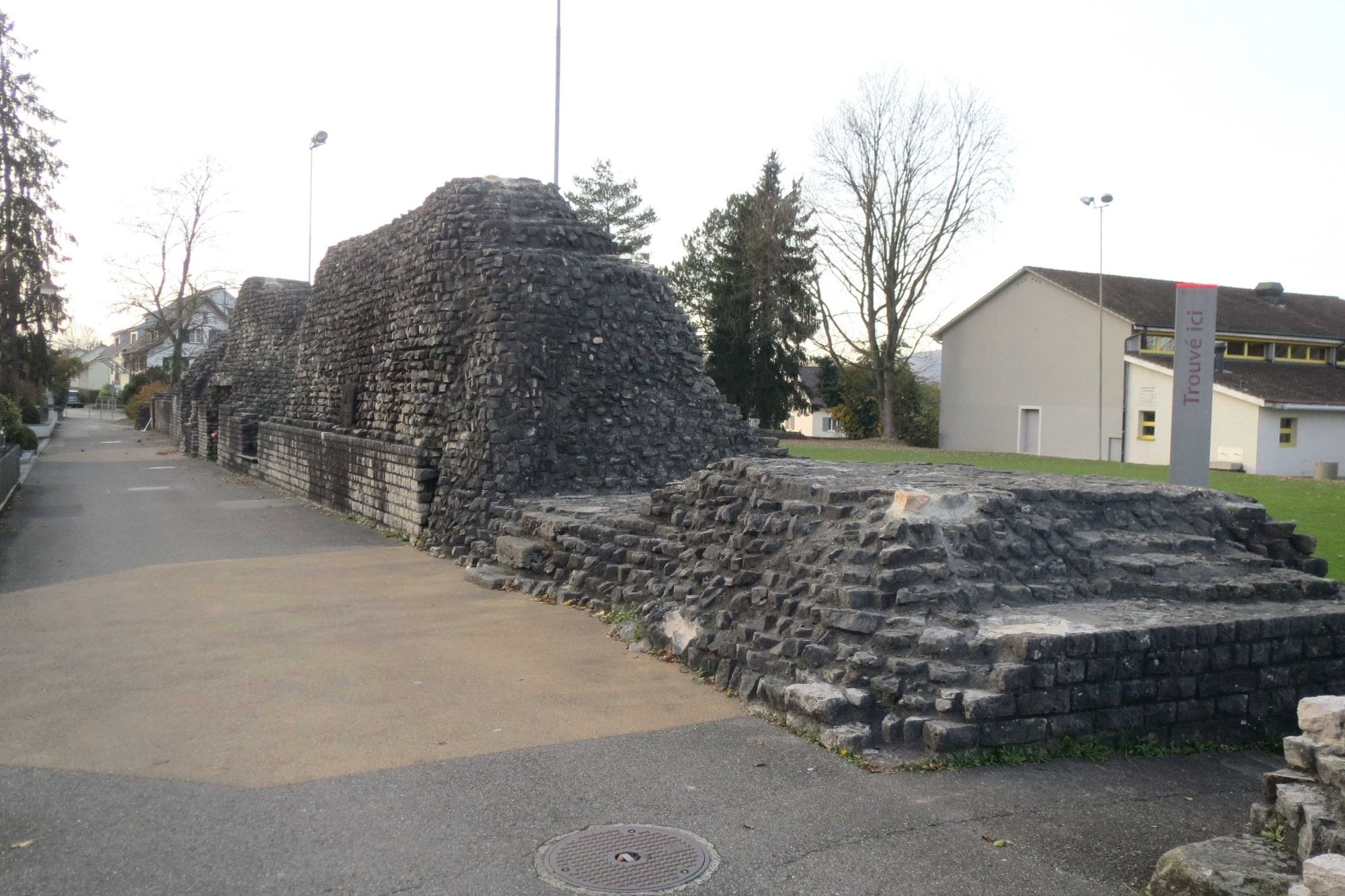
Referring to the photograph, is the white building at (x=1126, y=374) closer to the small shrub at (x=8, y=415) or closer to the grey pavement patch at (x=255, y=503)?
the grey pavement patch at (x=255, y=503)

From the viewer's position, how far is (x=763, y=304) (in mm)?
49875

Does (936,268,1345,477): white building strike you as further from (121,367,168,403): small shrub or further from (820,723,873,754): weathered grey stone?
(121,367,168,403): small shrub

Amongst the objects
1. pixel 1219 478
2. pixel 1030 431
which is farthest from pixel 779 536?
pixel 1030 431

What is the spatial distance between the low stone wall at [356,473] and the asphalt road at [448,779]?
4693mm

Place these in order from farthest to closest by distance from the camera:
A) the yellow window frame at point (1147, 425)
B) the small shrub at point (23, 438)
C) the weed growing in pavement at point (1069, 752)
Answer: the yellow window frame at point (1147, 425), the small shrub at point (23, 438), the weed growing in pavement at point (1069, 752)

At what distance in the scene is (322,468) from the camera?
63.2 feet

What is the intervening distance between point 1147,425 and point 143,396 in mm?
53609

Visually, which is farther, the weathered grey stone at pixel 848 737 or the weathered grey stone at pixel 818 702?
the weathered grey stone at pixel 818 702

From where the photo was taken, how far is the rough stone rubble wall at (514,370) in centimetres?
1355

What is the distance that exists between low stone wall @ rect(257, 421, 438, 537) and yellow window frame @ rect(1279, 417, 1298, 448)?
102ft

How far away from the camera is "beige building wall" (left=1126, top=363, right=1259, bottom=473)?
3391 cm

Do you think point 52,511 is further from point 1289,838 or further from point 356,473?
point 1289,838

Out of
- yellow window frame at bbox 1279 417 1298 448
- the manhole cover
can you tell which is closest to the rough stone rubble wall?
the manhole cover

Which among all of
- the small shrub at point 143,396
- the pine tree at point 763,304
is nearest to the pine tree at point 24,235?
the small shrub at point 143,396
